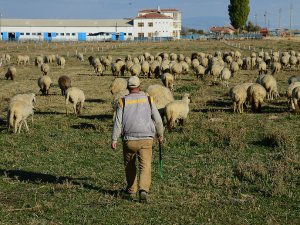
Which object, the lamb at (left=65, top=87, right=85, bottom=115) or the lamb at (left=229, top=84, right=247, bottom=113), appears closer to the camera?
the lamb at (left=229, top=84, right=247, bottom=113)

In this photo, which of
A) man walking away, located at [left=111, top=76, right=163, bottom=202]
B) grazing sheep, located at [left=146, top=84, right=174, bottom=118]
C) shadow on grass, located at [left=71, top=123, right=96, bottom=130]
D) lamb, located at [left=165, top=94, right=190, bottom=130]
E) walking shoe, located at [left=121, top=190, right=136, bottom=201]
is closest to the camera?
man walking away, located at [left=111, top=76, right=163, bottom=202]

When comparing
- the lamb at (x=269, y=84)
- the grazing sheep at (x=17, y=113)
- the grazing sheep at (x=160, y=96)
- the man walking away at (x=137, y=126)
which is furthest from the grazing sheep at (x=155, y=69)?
the man walking away at (x=137, y=126)

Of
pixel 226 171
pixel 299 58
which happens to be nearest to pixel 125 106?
pixel 226 171

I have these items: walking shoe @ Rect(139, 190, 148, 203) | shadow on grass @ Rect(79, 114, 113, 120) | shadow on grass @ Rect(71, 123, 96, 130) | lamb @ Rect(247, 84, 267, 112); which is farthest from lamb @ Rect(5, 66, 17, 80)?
walking shoe @ Rect(139, 190, 148, 203)

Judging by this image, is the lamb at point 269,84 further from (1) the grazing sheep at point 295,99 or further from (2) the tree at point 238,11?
(2) the tree at point 238,11

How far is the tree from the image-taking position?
99.4m

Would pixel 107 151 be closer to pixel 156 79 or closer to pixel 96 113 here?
pixel 96 113

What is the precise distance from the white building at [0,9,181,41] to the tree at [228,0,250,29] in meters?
19.5

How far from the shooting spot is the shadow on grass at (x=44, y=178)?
355 inches

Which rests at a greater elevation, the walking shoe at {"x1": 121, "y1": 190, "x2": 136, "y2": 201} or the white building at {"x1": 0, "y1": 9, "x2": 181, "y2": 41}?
the white building at {"x1": 0, "y1": 9, "x2": 181, "y2": 41}

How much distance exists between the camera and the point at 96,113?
1816 cm

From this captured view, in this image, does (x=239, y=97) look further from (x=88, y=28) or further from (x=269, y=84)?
(x=88, y=28)

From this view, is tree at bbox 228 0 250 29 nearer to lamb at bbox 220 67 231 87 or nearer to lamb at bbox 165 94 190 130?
lamb at bbox 220 67 231 87

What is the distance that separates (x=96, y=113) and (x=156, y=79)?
1255 centimetres
